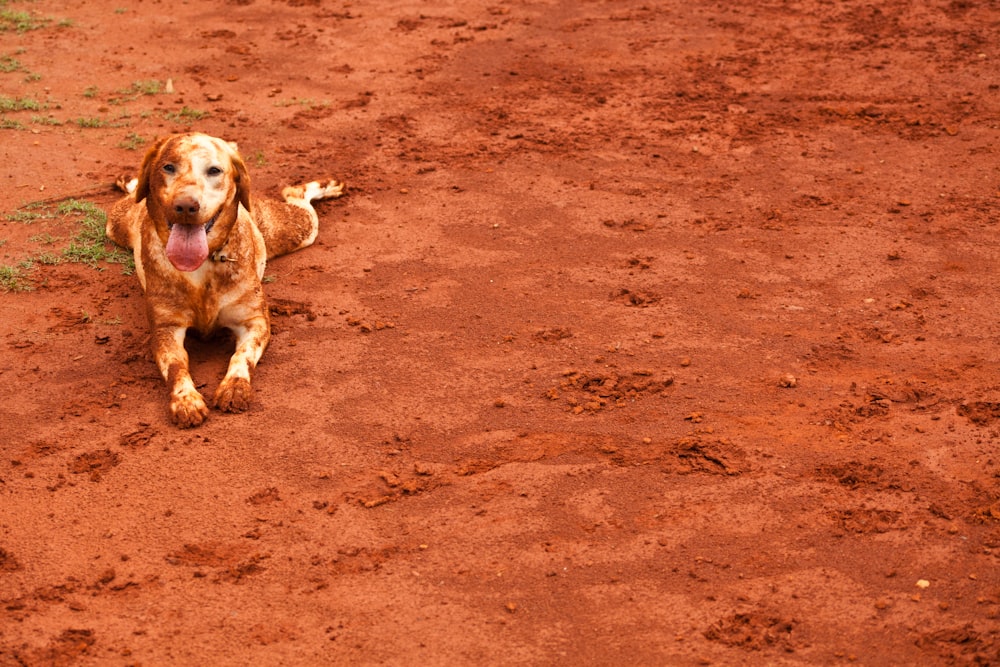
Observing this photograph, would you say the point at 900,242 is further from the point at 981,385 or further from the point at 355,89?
the point at 355,89

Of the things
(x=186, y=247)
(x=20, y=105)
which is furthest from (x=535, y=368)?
(x=20, y=105)

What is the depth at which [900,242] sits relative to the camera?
7496 mm

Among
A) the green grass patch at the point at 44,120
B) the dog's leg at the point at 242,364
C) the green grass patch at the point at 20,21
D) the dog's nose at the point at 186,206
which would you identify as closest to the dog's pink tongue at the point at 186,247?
the dog's nose at the point at 186,206

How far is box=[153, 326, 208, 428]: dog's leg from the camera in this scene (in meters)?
5.65

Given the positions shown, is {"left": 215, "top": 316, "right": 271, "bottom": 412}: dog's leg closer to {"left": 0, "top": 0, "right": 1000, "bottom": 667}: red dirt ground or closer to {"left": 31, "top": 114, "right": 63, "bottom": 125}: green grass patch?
{"left": 0, "top": 0, "right": 1000, "bottom": 667}: red dirt ground

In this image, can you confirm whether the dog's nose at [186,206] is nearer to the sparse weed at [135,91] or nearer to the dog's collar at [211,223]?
the dog's collar at [211,223]

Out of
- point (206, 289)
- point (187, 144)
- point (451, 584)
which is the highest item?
point (187, 144)

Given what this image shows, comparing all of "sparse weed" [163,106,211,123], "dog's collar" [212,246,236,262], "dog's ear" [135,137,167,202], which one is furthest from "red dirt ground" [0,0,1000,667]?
"dog's ear" [135,137,167,202]

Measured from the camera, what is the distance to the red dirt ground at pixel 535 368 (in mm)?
4598

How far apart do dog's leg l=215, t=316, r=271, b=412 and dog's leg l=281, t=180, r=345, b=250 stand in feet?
4.13

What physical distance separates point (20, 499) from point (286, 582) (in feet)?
4.31

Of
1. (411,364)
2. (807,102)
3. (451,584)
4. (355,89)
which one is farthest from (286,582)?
(807,102)

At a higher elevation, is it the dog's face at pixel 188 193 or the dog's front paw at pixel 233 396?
the dog's face at pixel 188 193

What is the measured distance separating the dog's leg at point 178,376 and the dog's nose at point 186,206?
65cm
